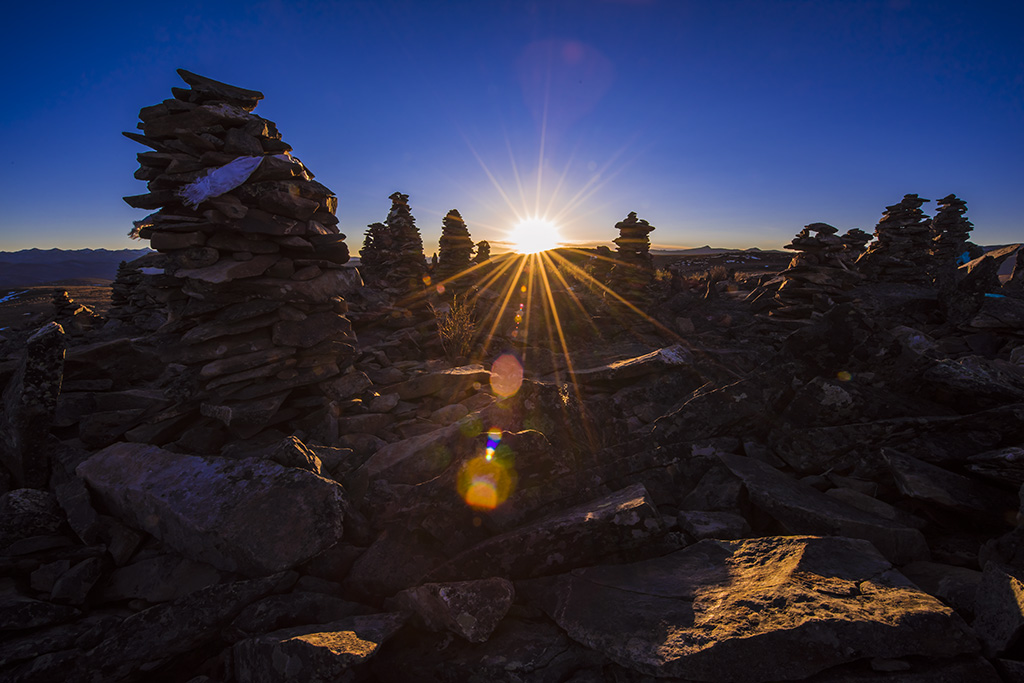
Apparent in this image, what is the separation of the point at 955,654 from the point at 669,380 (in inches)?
195

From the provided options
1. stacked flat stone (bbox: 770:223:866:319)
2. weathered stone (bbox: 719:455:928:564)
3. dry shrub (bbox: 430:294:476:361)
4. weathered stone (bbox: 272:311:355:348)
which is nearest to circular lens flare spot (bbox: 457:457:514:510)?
weathered stone (bbox: 719:455:928:564)

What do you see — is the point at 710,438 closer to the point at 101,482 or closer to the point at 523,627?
the point at 523,627

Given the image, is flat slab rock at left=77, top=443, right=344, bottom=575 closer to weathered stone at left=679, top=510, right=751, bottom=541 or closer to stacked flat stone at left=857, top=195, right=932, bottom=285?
weathered stone at left=679, top=510, right=751, bottom=541

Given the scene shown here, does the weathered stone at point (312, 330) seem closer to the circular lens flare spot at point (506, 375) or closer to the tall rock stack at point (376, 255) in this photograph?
the circular lens flare spot at point (506, 375)

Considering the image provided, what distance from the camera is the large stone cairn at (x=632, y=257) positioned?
16.7 metres

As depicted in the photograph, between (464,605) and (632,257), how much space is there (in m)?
16.2

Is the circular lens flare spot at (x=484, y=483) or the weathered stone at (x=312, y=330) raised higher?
the weathered stone at (x=312, y=330)

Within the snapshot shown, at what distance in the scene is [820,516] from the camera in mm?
3201

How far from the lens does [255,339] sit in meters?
5.81

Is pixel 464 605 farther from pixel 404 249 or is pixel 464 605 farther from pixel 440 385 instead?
pixel 404 249

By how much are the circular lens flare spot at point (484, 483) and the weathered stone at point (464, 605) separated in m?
0.68

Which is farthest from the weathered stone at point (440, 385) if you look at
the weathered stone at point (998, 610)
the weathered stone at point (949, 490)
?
the weathered stone at point (998, 610)

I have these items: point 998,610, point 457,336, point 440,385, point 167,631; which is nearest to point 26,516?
point 167,631

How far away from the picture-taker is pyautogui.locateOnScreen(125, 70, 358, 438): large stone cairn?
17.7ft
